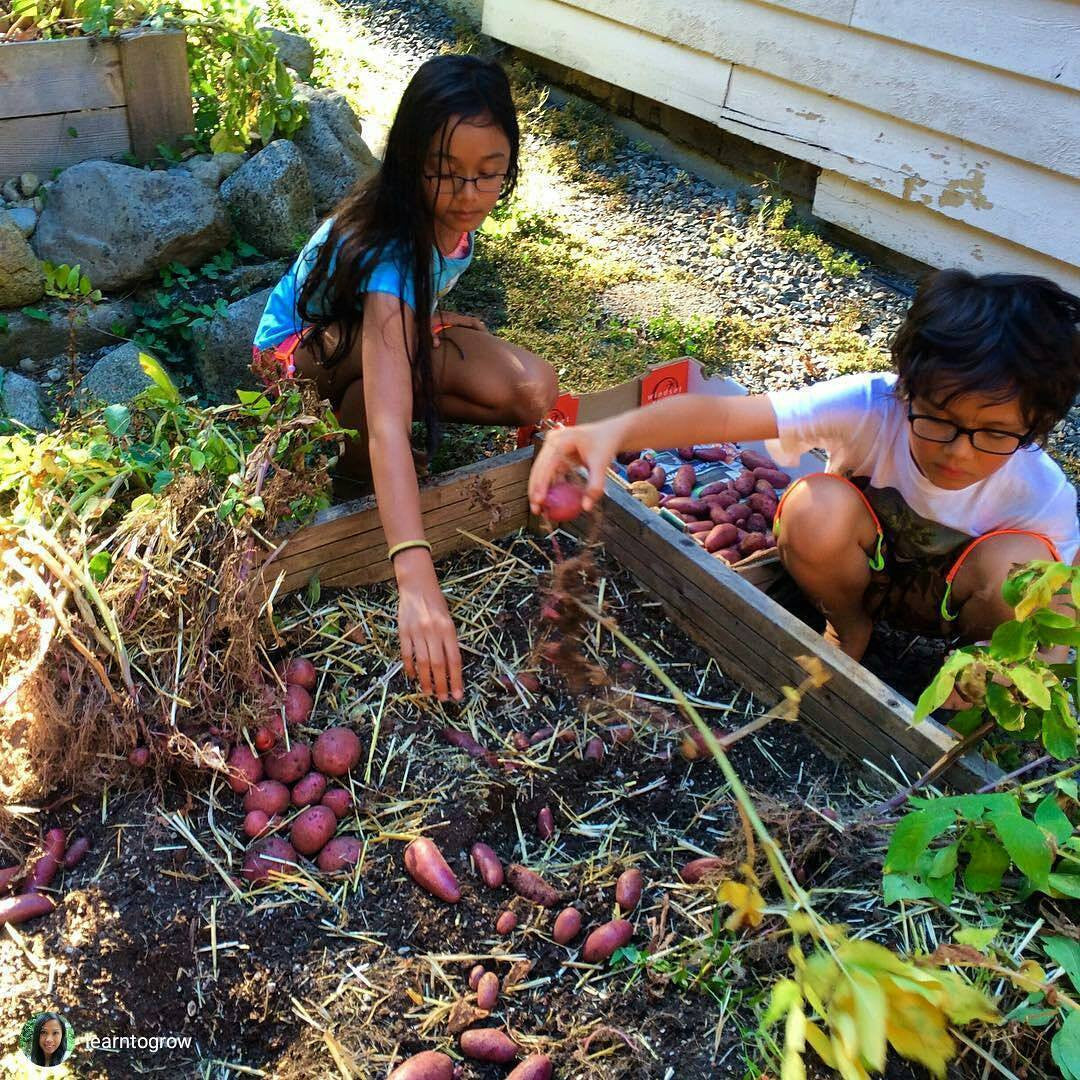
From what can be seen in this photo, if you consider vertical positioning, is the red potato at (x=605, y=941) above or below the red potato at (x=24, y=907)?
below

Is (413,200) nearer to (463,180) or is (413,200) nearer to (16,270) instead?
(463,180)

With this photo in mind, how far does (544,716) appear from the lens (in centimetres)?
216

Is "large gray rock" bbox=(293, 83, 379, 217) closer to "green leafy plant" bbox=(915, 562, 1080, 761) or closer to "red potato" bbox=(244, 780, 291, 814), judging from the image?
"red potato" bbox=(244, 780, 291, 814)

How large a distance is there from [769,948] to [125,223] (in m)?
3.15

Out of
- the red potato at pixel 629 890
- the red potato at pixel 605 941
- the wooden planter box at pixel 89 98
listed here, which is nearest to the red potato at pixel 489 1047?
the red potato at pixel 605 941

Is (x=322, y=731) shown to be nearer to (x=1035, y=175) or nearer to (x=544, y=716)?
(x=544, y=716)

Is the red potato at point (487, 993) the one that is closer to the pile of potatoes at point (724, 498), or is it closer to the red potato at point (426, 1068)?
the red potato at point (426, 1068)

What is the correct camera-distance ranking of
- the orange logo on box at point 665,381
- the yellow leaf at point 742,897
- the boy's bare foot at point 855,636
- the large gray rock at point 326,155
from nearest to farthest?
the yellow leaf at point 742,897 < the boy's bare foot at point 855,636 < the orange logo on box at point 665,381 < the large gray rock at point 326,155

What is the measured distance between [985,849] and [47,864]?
1565 mm

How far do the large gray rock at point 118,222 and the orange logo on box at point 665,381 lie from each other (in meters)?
1.74

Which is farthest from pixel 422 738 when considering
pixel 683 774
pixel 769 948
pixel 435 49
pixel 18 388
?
pixel 435 49

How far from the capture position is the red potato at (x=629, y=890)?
A: 69.9 inches

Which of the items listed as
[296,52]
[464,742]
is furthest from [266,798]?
[296,52]

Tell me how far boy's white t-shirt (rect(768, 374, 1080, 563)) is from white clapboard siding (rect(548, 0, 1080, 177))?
208 centimetres
